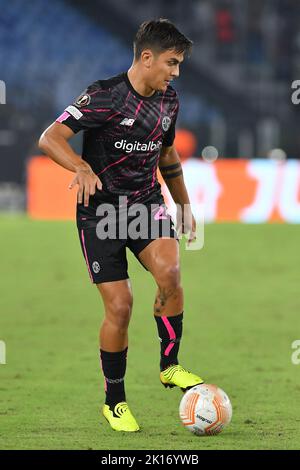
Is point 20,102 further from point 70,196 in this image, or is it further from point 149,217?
point 149,217

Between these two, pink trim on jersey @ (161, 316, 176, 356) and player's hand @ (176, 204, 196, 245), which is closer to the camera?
pink trim on jersey @ (161, 316, 176, 356)

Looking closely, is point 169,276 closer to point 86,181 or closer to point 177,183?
point 86,181

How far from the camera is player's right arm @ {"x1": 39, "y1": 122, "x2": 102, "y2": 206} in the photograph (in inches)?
208

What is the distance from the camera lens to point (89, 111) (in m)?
5.52

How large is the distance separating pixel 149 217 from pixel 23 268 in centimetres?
781

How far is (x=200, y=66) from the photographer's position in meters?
27.7

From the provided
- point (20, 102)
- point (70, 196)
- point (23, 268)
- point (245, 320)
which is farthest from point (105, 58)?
point (245, 320)

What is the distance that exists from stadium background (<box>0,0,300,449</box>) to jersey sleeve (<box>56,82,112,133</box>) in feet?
5.39

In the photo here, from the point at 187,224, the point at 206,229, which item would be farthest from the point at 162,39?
the point at 206,229

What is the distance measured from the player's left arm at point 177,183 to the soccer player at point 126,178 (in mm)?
333

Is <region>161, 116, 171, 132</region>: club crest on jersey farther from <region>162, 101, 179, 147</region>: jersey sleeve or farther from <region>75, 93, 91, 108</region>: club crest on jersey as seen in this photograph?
<region>75, 93, 91, 108</region>: club crest on jersey

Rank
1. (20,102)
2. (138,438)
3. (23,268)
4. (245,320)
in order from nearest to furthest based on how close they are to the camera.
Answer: (138,438) < (245,320) < (23,268) < (20,102)

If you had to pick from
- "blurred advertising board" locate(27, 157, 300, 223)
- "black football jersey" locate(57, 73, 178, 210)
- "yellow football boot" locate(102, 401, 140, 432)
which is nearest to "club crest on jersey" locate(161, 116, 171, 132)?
"black football jersey" locate(57, 73, 178, 210)

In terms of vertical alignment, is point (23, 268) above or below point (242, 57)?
below
